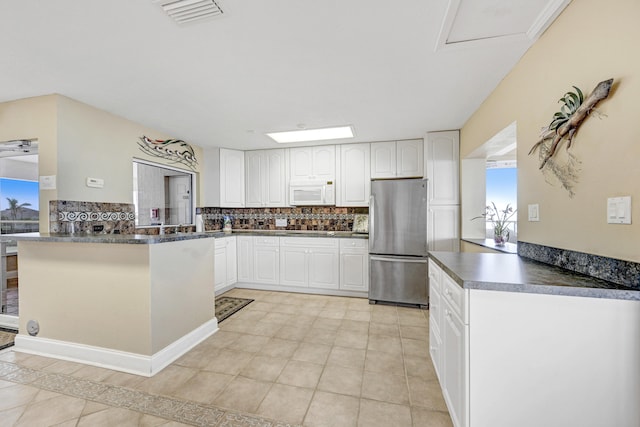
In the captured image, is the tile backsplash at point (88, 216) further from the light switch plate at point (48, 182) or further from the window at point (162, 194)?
the window at point (162, 194)

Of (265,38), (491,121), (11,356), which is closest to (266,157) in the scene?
(265,38)

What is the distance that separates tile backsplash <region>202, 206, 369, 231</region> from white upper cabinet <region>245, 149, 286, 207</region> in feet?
0.98

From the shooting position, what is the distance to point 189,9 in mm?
1453

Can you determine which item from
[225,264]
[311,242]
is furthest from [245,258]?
[311,242]

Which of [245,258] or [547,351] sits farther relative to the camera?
[245,258]

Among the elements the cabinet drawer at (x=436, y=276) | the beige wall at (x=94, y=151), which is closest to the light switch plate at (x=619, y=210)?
the cabinet drawer at (x=436, y=276)

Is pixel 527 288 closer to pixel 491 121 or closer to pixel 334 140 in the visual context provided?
pixel 491 121

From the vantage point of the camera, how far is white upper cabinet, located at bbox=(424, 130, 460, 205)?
354cm

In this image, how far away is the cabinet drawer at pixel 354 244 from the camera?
12.5 feet

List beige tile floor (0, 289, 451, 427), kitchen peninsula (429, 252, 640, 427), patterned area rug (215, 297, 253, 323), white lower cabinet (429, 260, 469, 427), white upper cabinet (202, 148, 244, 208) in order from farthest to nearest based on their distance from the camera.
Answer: white upper cabinet (202, 148, 244, 208) < patterned area rug (215, 297, 253, 323) < beige tile floor (0, 289, 451, 427) < white lower cabinet (429, 260, 469, 427) < kitchen peninsula (429, 252, 640, 427)

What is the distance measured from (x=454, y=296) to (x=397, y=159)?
2861 millimetres

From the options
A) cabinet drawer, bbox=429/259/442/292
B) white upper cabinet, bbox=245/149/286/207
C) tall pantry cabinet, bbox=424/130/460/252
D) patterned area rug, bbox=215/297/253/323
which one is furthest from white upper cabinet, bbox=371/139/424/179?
patterned area rug, bbox=215/297/253/323

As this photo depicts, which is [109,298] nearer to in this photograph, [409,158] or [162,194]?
[162,194]

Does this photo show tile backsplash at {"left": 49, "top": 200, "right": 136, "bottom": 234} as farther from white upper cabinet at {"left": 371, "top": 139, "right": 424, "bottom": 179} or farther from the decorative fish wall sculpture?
white upper cabinet at {"left": 371, "top": 139, "right": 424, "bottom": 179}
